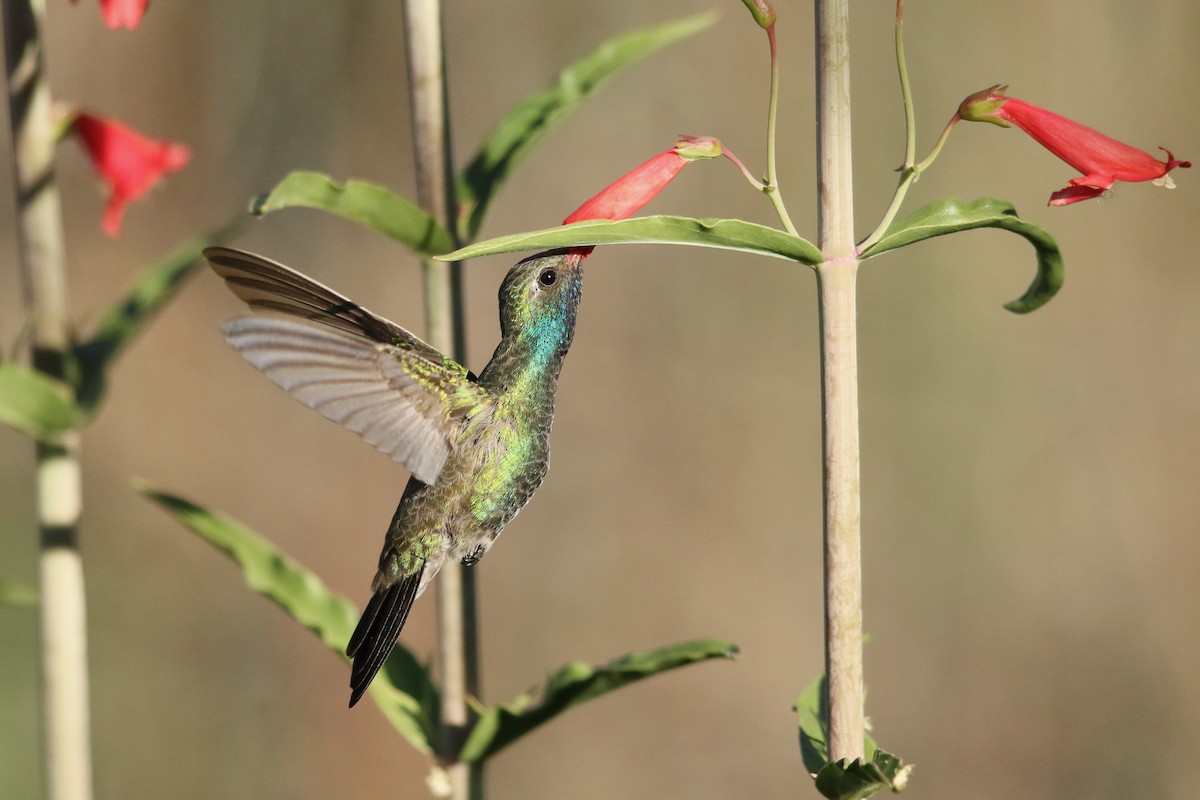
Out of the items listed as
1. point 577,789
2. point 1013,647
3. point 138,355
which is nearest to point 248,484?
point 138,355

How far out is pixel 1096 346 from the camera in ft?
13.0

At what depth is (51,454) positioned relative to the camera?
6.26 feet

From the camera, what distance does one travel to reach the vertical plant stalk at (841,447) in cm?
115

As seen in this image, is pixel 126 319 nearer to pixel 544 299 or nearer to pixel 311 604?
pixel 311 604

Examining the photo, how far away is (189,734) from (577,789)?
143 cm

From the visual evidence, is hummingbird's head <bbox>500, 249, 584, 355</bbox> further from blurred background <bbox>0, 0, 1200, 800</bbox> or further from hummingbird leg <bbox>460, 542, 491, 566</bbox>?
blurred background <bbox>0, 0, 1200, 800</bbox>

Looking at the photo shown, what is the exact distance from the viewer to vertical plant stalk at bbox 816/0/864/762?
115 cm

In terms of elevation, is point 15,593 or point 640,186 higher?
point 640,186

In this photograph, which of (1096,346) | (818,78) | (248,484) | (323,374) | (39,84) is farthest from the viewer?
(248,484)

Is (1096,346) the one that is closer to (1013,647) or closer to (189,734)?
(1013,647)

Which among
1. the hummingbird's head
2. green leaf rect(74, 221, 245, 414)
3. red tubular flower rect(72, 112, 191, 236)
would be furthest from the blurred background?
the hummingbird's head

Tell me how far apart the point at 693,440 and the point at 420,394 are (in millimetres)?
2931

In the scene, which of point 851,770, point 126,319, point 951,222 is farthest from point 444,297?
point 851,770

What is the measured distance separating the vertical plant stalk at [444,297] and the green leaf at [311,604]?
2.4 inches
